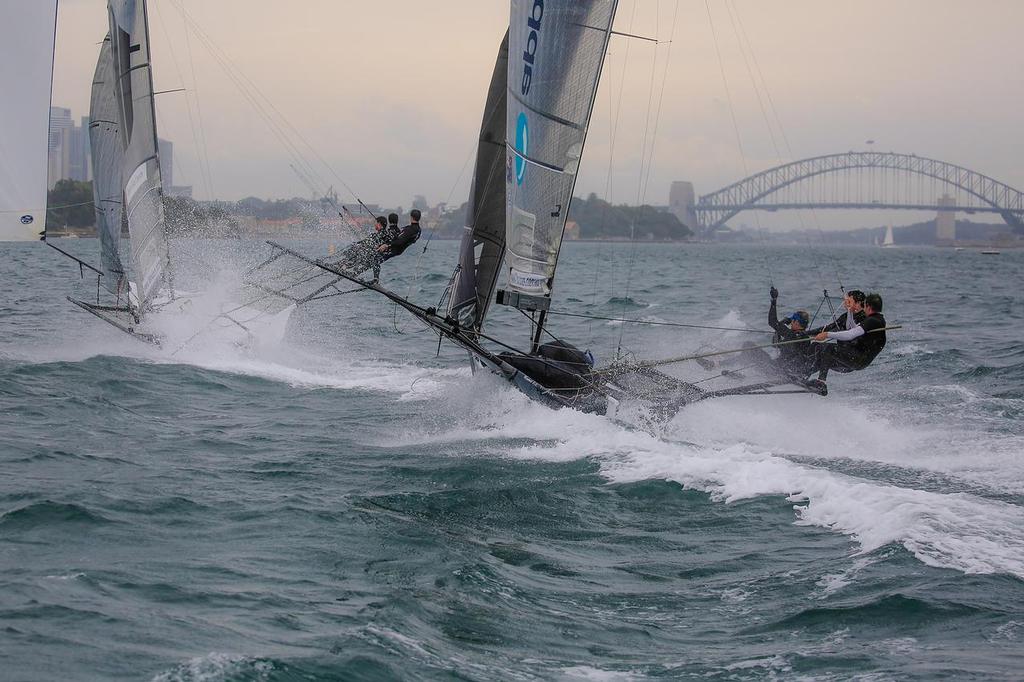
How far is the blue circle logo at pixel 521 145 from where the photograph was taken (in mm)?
11344

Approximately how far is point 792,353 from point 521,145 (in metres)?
3.76

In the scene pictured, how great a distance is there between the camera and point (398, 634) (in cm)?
613

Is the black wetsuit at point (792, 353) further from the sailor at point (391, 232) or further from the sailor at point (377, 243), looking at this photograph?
the sailor at point (377, 243)

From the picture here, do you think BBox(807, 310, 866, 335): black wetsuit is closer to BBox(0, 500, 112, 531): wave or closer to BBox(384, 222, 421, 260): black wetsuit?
BBox(384, 222, 421, 260): black wetsuit

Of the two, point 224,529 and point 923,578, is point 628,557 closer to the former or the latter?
point 923,578

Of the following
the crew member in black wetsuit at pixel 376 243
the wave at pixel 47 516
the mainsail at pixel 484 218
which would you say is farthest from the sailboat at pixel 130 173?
the wave at pixel 47 516

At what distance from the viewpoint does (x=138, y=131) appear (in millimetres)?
14891

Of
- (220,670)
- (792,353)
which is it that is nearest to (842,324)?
(792,353)

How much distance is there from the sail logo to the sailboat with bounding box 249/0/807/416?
10 millimetres

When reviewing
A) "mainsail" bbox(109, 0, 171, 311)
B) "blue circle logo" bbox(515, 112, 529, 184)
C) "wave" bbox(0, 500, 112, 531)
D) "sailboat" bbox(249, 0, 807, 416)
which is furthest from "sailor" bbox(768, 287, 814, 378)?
"mainsail" bbox(109, 0, 171, 311)

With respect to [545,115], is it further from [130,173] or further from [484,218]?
[130,173]

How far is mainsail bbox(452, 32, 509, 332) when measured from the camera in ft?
41.3

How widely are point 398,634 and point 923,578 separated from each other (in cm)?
335

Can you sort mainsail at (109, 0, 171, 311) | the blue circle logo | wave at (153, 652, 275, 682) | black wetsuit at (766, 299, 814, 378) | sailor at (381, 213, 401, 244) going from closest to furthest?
wave at (153, 652, 275, 682) < the blue circle logo < black wetsuit at (766, 299, 814, 378) < sailor at (381, 213, 401, 244) < mainsail at (109, 0, 171, 311)
